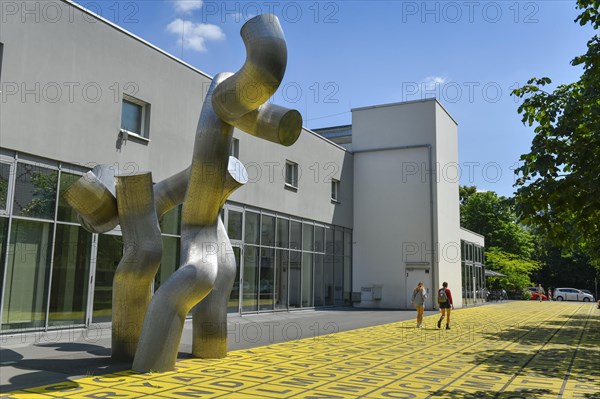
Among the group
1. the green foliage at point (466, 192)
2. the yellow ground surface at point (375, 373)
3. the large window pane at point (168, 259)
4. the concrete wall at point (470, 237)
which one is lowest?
the yellow ground surface at point (375, 373)

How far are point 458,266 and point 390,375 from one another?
24.2 meters

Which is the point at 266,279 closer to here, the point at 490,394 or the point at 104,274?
the point at 104,274

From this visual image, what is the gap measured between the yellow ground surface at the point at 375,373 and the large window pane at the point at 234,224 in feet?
21.9

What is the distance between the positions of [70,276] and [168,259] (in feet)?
11.6

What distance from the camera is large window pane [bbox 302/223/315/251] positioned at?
24.2 m

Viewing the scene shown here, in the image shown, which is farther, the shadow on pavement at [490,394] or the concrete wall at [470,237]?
the concrete wall at [470,237]

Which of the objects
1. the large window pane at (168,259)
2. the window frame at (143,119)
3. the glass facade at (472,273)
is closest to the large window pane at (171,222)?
the large window pane at (168,259)

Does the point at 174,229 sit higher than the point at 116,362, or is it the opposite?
the point at 174,229

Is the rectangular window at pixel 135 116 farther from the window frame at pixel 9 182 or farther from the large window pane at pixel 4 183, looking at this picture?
the large window pane at pixel 4 183

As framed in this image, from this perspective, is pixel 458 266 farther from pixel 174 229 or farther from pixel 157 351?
pixel 157 351

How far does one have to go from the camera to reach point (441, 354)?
11078mm

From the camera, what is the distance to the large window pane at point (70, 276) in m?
12.9

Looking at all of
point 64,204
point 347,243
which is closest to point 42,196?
point 64,204

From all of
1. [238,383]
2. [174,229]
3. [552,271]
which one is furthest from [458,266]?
[552,271]
